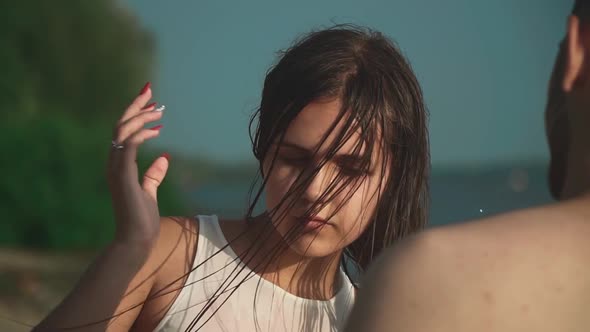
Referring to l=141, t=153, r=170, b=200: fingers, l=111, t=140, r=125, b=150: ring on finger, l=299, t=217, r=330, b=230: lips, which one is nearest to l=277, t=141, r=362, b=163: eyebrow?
l=299, t=217, r=330, b=230: lips

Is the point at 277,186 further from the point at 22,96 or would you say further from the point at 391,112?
A: the point at 22,96

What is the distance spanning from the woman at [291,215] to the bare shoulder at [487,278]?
1035 mm

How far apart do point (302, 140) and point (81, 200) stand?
428cm

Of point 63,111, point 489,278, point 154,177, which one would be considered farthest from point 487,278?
point 63,111

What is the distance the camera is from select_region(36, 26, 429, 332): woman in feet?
6.55

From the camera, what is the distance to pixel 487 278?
3.24 feet

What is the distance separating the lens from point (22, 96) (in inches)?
254

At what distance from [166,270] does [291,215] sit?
34 cm

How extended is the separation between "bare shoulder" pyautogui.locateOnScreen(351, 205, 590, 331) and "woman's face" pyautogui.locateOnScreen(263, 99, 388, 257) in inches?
41.6

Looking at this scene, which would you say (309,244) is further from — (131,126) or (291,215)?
(131,126)

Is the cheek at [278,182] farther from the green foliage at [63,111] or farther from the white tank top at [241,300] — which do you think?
the green foliage at [63,111]

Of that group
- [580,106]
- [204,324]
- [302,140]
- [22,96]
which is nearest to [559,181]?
[580,106]

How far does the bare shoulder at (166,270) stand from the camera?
2.18 metres

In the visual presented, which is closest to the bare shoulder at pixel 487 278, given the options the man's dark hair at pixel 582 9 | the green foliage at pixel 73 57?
the man's dark hair at pixel 582 9
